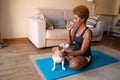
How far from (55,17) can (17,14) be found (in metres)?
0.92

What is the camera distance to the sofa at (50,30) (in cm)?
238

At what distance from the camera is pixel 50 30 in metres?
2.44

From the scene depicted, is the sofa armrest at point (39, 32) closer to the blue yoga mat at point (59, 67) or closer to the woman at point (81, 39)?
the blue yoga mat at point (59, 67)

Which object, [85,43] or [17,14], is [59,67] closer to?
[85,43]

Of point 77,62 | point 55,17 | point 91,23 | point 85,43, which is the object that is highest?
point 55,17

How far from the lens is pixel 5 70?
1649 millimetres

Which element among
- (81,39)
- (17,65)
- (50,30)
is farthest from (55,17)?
(17,65)

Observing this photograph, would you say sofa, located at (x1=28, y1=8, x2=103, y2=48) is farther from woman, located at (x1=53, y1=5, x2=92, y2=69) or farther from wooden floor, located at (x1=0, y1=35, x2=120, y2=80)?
woman, located at (x1=53, y1=5, x2=92, y2=69)

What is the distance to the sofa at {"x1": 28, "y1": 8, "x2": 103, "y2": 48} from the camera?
238 cm

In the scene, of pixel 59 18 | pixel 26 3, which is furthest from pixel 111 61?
pixel 26 3

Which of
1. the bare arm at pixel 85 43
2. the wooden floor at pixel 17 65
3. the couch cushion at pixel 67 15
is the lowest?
the wooden floor at pixel 17 65

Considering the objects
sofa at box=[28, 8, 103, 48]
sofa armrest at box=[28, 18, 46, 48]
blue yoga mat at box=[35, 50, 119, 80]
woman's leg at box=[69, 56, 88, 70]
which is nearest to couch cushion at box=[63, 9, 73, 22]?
sofa at box=[28, 8, 103, 48]

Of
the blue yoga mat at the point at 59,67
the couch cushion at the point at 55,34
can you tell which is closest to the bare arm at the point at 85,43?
the blue yoga mat at the point at 59,67

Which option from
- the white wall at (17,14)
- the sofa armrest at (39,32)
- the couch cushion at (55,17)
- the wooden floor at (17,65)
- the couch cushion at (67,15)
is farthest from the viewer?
the couch cushion at (67,15)
